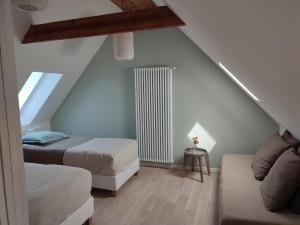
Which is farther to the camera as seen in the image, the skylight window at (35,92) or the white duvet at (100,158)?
the skylight window at (35,92)

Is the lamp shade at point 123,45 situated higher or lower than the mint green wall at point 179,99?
higher

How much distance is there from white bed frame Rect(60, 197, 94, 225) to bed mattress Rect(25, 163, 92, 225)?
0.04m

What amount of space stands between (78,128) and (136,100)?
1496 mm

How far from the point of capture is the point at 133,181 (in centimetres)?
365

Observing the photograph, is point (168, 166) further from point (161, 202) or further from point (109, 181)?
point (109, 181)

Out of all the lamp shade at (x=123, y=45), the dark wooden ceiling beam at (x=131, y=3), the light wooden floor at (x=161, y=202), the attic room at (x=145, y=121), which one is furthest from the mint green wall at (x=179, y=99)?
the lamp shade at (x=123, y=45)

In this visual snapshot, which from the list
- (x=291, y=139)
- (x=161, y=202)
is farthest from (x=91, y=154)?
(x=291, y=139)

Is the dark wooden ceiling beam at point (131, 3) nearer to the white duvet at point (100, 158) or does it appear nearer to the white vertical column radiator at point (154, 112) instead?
the white vertical column radiator at point (154, 112)

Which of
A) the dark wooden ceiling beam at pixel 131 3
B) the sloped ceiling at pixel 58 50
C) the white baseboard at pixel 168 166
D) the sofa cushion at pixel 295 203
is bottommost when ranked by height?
the white baseboard at pixel 168 166

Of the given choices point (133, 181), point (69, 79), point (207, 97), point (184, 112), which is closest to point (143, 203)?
point (133, 181)

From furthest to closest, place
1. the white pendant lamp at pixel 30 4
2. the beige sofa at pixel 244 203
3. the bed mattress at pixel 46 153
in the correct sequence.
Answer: the bed mattress at pixel 46 153
the white pendant lamp at pixel 30 4
the beige sofa at pixel 244 203

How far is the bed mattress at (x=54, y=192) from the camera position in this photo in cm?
185

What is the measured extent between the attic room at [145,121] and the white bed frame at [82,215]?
0.02 m

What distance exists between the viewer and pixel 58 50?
3.61 m
